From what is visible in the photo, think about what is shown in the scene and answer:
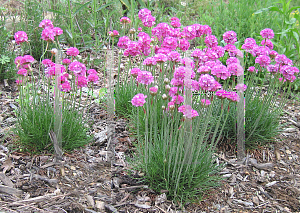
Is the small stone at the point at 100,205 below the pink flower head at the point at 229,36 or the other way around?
below

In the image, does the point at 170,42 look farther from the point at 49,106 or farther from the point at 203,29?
the point at 49,106

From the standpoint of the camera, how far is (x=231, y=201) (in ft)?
7.73

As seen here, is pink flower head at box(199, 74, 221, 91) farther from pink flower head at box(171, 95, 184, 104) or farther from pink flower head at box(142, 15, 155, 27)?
pink flower head at box(142, 15, 155, 27)

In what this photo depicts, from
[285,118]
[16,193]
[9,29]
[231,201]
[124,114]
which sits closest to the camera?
[16,193]

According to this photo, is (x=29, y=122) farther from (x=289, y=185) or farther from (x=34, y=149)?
(x=289, y=185)

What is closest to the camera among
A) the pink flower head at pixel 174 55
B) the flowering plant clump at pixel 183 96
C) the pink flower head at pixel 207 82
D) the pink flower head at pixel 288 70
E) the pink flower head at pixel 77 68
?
the pink flower head at pixel 207 82

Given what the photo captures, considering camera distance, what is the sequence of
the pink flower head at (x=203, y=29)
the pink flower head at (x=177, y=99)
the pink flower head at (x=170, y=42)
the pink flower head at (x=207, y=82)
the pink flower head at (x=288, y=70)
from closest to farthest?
the pink flower head at (x=207, y=82) < the pink flower head at (x=177, y=99) < the pink flower head at (x=170, y=42) < the pink flower head at (x=203, y=29) < the pink flower head at (x=288, y=70)

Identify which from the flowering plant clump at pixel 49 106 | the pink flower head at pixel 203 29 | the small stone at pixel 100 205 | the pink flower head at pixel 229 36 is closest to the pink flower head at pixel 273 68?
the pink flower head at pixel 229 36

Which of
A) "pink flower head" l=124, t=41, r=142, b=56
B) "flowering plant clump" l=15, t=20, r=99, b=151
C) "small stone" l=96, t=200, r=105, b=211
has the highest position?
"pink flower head" l=124, t=41, r=142, b=56

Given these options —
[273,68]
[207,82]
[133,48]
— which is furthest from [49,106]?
[273,68]

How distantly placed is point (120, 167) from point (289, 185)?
1.59m

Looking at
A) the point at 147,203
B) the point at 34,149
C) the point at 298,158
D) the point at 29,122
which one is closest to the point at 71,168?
the point at 34,149

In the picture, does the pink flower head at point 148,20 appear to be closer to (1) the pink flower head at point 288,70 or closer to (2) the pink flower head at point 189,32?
(2) the pink flower head at point 189,32

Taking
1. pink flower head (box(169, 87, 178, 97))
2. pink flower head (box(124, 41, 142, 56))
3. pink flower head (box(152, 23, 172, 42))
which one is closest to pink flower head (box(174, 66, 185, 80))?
pink flower head (box(169, 87, 178, 97))
